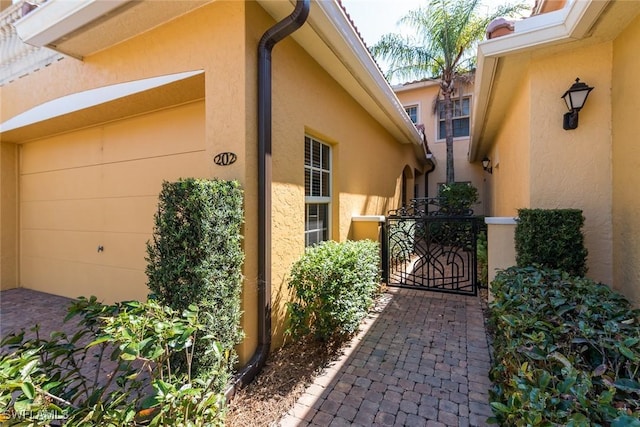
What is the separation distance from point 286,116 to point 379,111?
3.95m

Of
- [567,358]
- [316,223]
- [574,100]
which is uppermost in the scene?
[574,100]

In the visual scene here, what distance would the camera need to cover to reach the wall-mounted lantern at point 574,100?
360 centimetres

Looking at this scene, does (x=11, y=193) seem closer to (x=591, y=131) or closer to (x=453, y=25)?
(x=591, y=131)

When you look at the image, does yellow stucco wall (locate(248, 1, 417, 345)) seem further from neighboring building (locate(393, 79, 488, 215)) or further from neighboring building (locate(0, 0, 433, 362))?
neighboring building (locate(393, 79, 488, 215))

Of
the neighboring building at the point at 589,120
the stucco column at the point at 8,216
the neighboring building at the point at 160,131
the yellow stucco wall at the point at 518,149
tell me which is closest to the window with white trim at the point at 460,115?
the yellow stucco wall at the point at 518,149

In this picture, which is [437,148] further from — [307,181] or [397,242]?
[307,181]

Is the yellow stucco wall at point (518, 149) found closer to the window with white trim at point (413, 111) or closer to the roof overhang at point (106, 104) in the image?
the roof overhang at point (106, 104)

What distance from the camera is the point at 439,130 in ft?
47.2

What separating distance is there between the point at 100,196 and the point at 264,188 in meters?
4.05

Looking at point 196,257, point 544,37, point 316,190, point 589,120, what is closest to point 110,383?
point 196,257

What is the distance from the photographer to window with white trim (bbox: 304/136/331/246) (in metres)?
4.71

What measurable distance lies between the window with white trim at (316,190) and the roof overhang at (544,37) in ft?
9.57

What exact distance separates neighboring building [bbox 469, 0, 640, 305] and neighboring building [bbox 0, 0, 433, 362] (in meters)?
2.46

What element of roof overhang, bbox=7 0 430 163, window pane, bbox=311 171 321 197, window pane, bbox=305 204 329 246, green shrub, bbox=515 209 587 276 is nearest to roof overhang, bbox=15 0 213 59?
roof overhang, bbox=7 0 430 163
